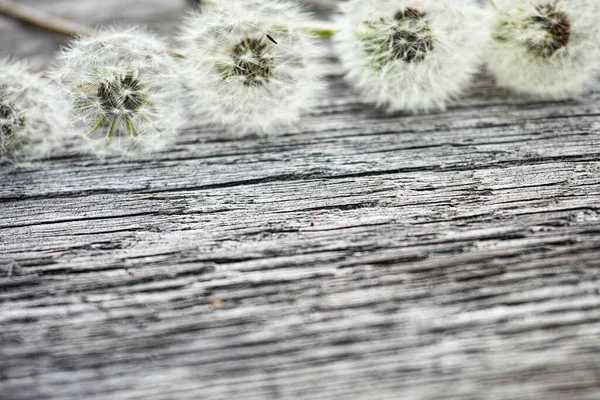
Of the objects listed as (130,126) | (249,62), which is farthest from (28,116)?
(249,62)

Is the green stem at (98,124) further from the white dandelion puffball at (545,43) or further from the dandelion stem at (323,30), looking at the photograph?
the white dandelion puffball at (545,43)

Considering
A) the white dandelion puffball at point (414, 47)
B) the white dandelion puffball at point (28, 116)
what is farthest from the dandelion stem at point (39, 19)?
the white dandelion puffball at point (414, 47)

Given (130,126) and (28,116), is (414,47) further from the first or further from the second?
(28,116)

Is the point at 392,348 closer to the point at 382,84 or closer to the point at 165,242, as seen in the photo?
the point at 165,242

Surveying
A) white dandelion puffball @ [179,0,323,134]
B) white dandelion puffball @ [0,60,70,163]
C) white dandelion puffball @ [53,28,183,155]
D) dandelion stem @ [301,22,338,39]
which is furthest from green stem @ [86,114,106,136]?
dandelion stem @ [301,22,338,39]

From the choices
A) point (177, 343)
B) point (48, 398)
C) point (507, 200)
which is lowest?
point (48, 398)

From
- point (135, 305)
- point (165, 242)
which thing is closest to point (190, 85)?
point (165, 242)
